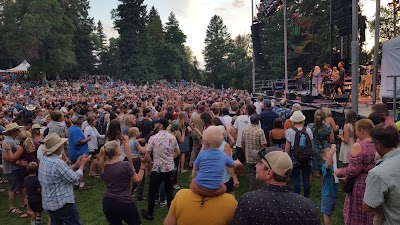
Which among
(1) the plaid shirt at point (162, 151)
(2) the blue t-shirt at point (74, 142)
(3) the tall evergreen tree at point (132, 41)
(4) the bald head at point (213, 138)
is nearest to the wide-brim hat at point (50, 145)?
(1) the plaid shirt at point (162, 151)

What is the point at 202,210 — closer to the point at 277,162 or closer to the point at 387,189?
the point at 277,162

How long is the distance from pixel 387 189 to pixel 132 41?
166ft

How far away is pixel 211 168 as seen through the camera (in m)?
2.74

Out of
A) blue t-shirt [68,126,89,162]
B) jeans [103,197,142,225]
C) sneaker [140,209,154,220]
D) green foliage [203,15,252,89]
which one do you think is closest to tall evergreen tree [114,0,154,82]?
green foliage [203,15,252,89]

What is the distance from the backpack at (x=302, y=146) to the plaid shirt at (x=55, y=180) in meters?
3.19

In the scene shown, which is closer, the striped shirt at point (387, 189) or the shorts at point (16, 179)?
the striped shirt at point (387, 189)

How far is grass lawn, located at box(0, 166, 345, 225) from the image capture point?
5578 millimetres

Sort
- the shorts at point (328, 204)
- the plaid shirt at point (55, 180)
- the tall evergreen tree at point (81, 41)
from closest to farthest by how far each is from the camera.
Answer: the plaid shirt at point (55, 180) → the shorts at point (328, 204) → the tall evergreen tree at point (81, 41)

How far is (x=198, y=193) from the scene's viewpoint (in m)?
2.42

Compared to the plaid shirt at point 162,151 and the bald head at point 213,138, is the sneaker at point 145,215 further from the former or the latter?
the bald head at point 213,138

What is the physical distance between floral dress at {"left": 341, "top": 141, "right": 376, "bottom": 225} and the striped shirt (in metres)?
0.73

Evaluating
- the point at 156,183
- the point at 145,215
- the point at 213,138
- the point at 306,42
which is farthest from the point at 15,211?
the point at 306,42

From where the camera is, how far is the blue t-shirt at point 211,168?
2529 millimetres

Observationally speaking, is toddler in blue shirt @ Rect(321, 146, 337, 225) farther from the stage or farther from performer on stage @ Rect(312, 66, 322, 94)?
performer on stage @ Rect(312, 66, 322, 94)
